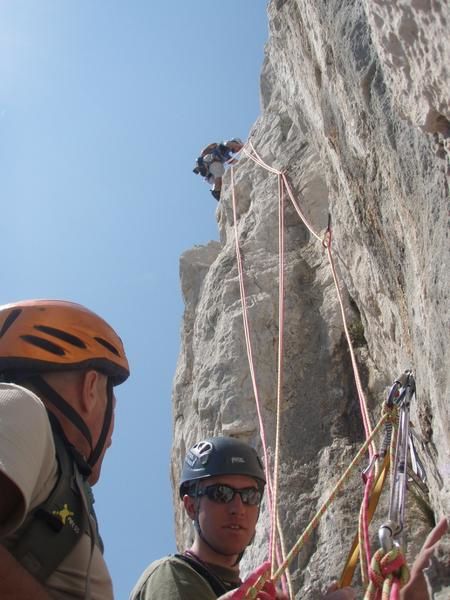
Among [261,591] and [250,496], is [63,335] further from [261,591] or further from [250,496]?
[250,496]

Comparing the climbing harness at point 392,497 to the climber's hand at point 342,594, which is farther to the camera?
the climber's hand at point 342,594

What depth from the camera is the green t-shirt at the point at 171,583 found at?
8.77 feet

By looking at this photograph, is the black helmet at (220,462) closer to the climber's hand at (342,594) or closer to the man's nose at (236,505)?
the man's nose at (236,505)

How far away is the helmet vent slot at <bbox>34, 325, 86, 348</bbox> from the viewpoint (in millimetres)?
2436

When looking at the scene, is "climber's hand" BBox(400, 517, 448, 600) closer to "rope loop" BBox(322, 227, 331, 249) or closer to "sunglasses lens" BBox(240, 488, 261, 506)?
"sunglasses lens" BBox(240, 488, 261, 506)

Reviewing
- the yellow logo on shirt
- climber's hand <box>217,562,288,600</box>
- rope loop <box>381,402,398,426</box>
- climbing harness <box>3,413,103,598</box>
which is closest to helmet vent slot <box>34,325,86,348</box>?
climbing harness <box>3,413,103,598</box>

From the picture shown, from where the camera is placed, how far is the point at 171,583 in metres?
2.71

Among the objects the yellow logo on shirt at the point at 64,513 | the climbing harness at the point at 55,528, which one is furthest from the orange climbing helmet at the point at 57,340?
the yellow logo on shirt at the point at 64,513

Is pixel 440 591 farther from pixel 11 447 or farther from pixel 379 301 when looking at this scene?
pixel 379 301

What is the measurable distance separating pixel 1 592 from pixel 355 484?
4.58m

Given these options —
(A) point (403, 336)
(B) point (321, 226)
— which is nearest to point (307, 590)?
(A) point (403, 336)

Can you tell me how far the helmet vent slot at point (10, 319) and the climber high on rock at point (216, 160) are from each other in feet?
36.3

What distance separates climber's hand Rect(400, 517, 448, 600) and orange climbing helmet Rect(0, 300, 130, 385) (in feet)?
3.83

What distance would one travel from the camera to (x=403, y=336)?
17.0ft
